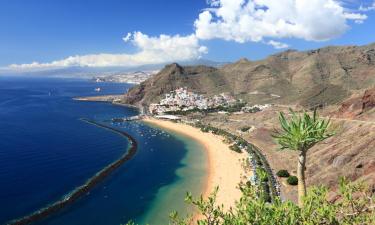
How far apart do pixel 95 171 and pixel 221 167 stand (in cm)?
3207

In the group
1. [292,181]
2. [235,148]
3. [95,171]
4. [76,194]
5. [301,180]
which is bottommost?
[76,194]

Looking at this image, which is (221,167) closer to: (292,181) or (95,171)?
(292,181)

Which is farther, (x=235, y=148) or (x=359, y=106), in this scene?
(x=235, y=148)

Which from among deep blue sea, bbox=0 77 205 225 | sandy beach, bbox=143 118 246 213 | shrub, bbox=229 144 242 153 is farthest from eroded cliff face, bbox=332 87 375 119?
deep blue sea, bbox=0 77 205 225

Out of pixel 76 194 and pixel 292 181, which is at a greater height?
pixel 292 181

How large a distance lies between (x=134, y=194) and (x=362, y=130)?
179ft

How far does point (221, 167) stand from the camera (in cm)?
9644

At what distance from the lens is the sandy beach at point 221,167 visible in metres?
76.8

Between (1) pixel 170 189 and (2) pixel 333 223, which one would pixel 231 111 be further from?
(2) pixel 333 223

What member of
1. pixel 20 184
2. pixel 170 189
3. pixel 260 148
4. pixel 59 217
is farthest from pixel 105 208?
pixel 260 148

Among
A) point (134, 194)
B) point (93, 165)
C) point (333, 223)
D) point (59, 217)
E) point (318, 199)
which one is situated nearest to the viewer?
point (333, 223)

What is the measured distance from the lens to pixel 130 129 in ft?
505

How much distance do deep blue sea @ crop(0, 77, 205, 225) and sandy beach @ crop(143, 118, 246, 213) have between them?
9.48 feet

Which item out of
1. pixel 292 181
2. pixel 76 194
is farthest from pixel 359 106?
pixel 76 194
